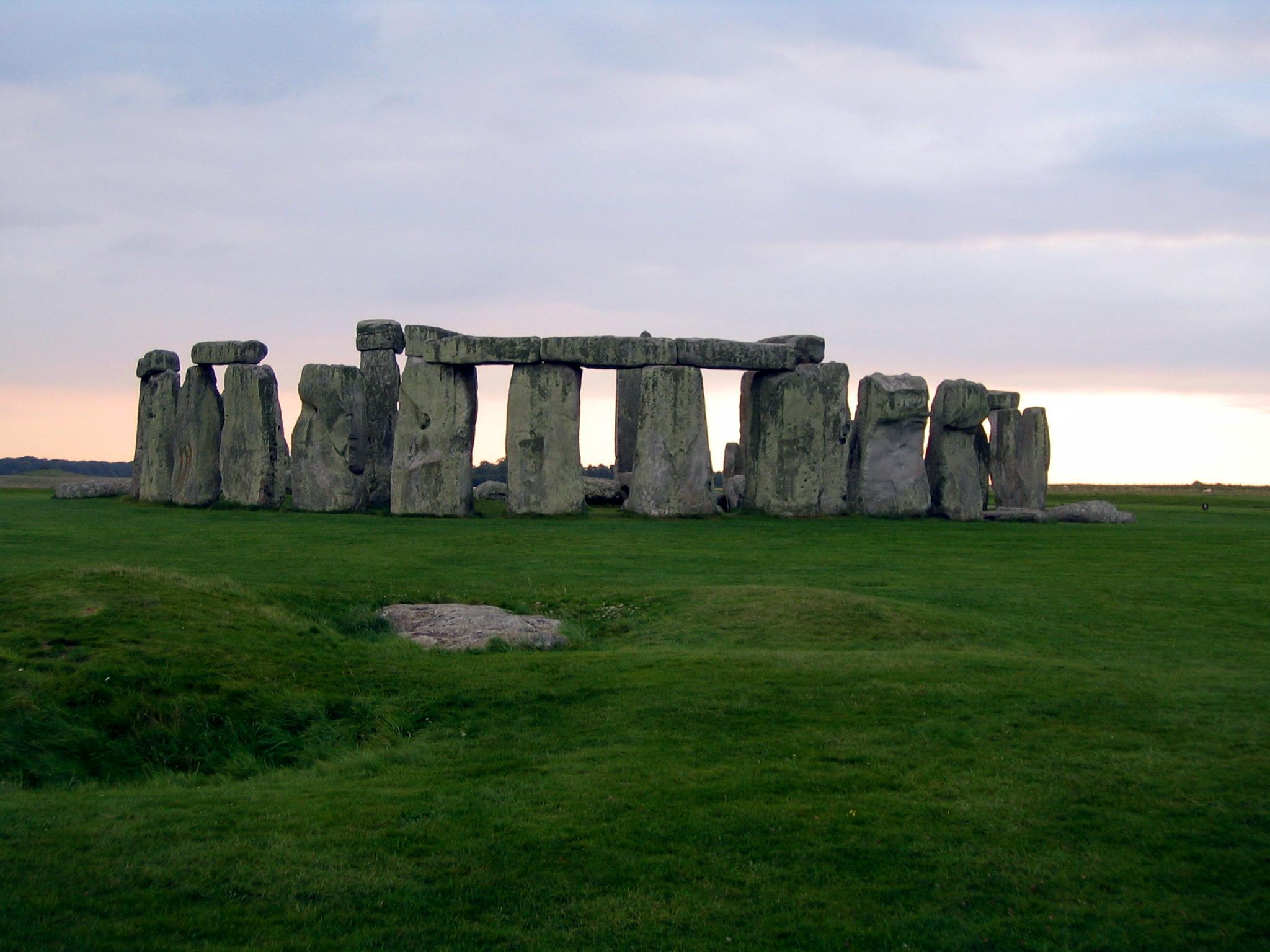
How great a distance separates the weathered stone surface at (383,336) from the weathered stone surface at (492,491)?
168 inches

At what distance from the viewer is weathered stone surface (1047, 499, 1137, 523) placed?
2806 cm

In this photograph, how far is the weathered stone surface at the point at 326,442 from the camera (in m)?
26.9

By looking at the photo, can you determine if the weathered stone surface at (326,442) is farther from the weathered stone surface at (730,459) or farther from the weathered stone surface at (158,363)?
the weathered stone surface at (730,459)

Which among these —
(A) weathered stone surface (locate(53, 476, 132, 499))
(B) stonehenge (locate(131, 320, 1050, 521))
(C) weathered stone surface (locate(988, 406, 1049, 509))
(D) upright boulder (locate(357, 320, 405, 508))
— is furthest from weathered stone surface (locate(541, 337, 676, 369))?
(A) weathered stone surface (locate(53, 476, 132, 499))

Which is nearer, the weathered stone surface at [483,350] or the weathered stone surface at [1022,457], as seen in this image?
the weathered stone surface at [483,350]

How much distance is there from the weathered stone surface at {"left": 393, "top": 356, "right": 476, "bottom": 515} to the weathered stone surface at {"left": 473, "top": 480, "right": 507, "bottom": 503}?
536cm

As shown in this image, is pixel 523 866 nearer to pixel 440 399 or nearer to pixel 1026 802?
pixel 1026 802

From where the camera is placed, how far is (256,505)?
89.9ft

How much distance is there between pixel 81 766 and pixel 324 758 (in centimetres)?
169

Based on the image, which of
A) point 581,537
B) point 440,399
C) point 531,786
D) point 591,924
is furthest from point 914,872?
point 440,399

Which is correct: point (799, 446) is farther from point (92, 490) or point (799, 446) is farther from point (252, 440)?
point (92, 490)

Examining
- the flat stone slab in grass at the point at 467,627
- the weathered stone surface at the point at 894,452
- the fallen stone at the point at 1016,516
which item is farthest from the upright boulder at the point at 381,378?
the flat stone slab in grass at the point at 467,627

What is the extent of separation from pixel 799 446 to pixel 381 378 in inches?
389

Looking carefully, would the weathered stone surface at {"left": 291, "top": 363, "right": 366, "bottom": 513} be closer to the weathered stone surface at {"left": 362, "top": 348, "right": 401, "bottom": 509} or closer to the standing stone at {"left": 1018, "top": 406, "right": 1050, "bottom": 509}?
the weathered stone surface at {"left": 362, "top": 348, "right": 401, "bottom": 509}
